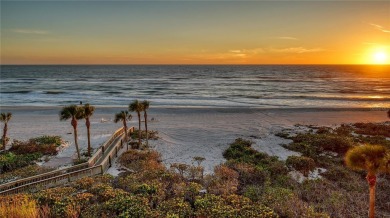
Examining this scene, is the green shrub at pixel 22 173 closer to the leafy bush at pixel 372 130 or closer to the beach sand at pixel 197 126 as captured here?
the beach sand at pixel 197 126

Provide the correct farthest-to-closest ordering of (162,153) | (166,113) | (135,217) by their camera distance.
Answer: (166,113) < (162,153) < (135,217)

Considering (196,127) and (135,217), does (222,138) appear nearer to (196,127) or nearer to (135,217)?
(196,127)

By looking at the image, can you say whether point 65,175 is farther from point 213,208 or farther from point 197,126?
point 197,126

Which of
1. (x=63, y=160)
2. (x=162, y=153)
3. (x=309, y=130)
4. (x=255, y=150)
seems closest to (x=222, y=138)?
(x=255, y=150)

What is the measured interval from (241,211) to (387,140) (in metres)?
22.2

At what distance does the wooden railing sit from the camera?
15070 mm

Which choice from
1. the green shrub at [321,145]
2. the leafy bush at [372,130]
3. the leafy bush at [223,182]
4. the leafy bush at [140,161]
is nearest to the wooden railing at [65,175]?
the leafy bush at [140,161]

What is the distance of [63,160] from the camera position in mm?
22328

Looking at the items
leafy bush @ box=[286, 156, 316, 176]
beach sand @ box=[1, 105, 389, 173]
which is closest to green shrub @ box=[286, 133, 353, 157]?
beach sand @ box=[1, 105, 389, 173]

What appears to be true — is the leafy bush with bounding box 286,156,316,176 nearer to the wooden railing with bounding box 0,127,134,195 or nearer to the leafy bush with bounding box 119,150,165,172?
the leafy bush with bounding box 119,150,165,172

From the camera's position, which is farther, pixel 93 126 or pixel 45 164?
pixel 93 126

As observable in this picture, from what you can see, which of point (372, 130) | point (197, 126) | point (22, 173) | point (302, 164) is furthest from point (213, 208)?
point (372, 130)

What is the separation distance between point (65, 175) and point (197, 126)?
20.5m

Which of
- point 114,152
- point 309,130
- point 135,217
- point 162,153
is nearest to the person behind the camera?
point 135,217
